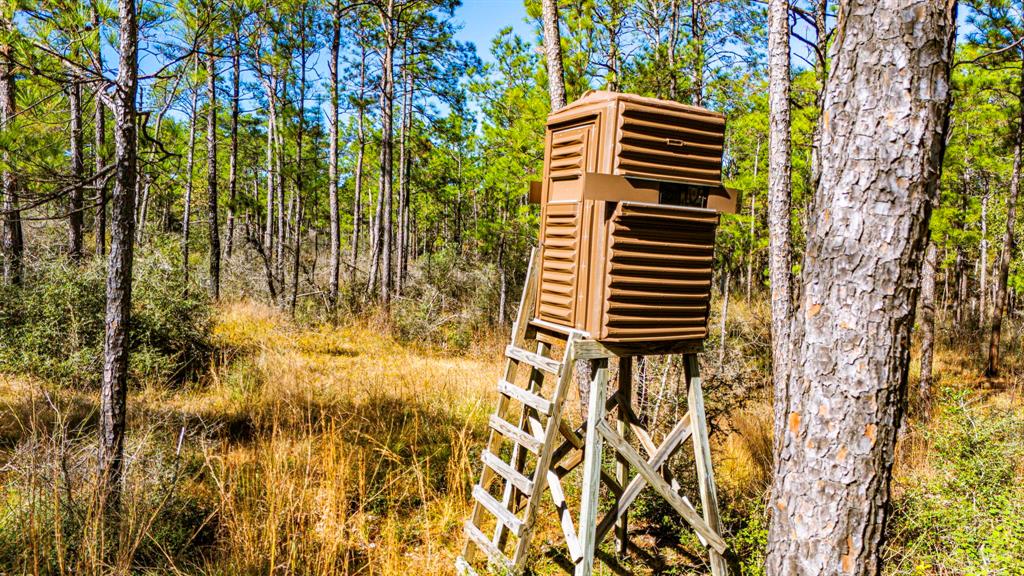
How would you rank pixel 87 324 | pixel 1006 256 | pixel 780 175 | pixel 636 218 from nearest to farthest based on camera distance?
pixel 636 218 → pixel 780 175 → pixel 87 324 → pixel 1006 256

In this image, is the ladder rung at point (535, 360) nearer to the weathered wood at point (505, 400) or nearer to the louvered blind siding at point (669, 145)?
the weathered wood at point (505, 400)

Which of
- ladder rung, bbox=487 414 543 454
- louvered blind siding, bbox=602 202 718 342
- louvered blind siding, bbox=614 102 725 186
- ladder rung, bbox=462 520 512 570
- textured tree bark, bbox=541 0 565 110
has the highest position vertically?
textured tree bark, bbox=541 0 565 110

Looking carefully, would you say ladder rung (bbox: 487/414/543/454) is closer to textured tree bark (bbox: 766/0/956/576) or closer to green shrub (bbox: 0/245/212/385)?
textured tree bark (bbox: 766/0/956/576)

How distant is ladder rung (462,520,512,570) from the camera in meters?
3.15

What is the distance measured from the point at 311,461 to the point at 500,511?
1.51m

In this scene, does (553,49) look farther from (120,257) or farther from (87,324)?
(87,324)

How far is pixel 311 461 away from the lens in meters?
3.83

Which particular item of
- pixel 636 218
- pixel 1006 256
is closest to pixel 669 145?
pixel 636 218

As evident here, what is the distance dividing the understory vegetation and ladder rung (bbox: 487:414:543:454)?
1.31 ft

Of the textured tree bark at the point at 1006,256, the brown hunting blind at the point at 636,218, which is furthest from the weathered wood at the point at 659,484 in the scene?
the textured tree bark at the point at 1006,256

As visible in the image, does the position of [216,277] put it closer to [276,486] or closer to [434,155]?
[434,155]

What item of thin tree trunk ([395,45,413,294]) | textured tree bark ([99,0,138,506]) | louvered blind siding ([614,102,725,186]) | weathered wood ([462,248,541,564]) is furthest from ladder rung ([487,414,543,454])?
thin tree trunk ([395,45,413,294])

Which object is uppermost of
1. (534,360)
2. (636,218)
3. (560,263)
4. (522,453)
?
(636,218)

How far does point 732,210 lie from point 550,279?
1.12m
